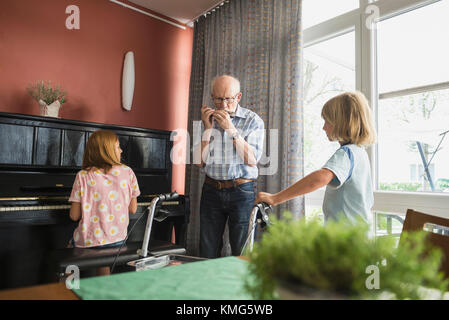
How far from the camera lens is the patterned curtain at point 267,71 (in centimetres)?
273

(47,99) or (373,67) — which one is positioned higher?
(373,67)

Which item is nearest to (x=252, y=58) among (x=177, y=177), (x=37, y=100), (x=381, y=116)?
(x=381, y=116)

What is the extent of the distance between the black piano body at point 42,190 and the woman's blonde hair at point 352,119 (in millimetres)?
1054

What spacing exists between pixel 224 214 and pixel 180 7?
103 inches

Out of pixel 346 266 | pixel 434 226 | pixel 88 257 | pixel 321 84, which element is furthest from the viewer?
pixel 321 84

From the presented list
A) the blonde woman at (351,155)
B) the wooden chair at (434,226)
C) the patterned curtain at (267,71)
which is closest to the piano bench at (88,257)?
the blonde woman at (351,155)

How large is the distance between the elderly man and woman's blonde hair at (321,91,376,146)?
32.0 inches

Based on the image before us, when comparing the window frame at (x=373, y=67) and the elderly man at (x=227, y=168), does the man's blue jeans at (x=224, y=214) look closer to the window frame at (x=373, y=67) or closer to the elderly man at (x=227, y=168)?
the elderly man at (x=227, y=168)

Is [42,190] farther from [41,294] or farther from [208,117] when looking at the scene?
[41,294]

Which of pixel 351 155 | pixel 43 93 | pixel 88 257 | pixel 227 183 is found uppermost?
pixel 43 93

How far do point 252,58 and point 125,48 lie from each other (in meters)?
1.48

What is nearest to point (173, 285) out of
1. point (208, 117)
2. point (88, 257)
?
point (88, 257)

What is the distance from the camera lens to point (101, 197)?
195 centimetres
